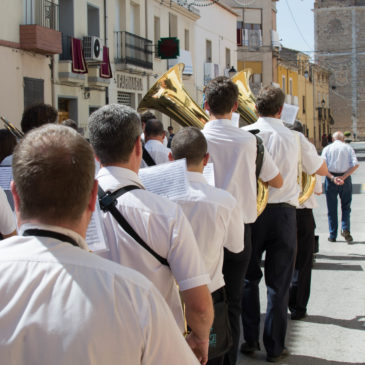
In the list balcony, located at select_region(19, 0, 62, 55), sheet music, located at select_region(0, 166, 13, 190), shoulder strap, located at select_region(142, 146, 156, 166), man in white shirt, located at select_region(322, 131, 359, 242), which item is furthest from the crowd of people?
balcony, located at select_region(19, 0, 62, 55)

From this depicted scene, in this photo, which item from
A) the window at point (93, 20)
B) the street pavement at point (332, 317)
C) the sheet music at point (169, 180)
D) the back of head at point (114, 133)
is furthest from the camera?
the window at point (93, 20)

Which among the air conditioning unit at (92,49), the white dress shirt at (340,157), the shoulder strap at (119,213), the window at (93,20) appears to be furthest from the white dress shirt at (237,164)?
the window at (93,20)

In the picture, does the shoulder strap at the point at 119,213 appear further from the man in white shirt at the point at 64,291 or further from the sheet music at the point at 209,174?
the sheet music at the point at 209,174

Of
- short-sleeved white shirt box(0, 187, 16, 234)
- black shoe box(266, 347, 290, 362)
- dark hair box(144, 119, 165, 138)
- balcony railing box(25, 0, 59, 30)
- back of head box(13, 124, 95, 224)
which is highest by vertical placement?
balcony railing box(25, 0, 59, 30)

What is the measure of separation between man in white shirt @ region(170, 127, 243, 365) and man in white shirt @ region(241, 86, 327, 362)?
1298mm

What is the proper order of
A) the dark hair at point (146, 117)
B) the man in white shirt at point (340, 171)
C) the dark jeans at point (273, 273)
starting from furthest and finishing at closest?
the man in white shirt at point (340, 171), the dark hair at point (146, 117), the dark jeans at point (273, 273)

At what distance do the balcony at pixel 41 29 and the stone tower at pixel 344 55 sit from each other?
57322 millimetres

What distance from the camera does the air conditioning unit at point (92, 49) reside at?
18328 millimetres

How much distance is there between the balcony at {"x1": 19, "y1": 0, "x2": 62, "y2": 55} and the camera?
16.0 meters

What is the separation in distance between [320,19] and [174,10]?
49296 mm

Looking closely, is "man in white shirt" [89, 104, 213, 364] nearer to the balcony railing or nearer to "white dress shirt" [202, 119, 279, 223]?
"white dress shirt" [202, 119, 279, 223]

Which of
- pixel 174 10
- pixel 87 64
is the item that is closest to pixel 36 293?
pixel 87 64

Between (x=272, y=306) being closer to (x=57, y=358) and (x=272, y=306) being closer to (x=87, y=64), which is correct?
(x=57, y=358)

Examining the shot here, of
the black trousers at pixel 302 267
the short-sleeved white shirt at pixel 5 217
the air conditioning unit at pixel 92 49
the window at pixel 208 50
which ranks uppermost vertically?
the window at pixel 208 50
